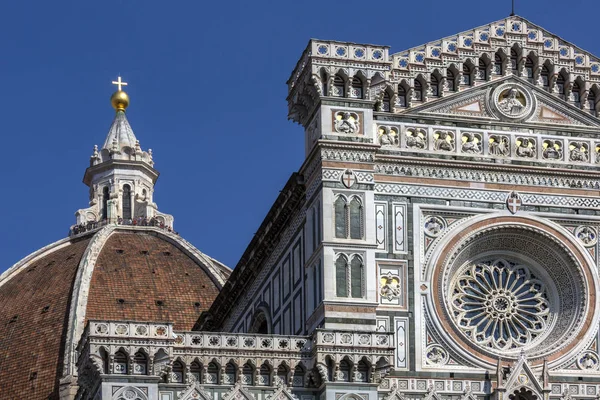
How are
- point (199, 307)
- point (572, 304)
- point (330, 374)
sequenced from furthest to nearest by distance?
point (199, 307), point (572, 304), point (330, 374)

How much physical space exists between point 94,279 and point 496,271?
159 ft

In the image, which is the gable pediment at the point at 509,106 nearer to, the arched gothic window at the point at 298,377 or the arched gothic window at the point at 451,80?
the arched gothic window at the point at 451,80

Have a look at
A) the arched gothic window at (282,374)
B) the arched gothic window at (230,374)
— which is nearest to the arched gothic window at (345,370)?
the arched gothic window at (282,374)

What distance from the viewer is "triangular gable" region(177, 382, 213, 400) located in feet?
124

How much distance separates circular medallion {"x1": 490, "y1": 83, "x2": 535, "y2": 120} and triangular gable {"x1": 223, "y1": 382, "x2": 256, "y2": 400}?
9132mm

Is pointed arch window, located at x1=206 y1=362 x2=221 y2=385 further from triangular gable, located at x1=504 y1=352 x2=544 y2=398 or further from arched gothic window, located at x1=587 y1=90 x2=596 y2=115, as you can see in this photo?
arched gothic window, located at x1=587 y1=90 x2=596 y2=115

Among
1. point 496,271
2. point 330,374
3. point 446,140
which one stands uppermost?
point 446,140

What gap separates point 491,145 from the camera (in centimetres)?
4178

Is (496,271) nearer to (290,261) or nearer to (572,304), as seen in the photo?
(572,304)

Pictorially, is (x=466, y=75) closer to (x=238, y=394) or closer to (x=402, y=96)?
(x=402, y=96)

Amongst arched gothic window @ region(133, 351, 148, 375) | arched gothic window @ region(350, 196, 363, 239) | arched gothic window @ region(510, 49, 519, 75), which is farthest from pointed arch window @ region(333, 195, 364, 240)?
arched gothic window @ region(510, 49, 519, 75)

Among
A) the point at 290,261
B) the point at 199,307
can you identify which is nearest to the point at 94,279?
the point at 199,307

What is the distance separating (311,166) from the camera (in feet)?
134

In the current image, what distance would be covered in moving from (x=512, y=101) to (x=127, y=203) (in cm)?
5459
